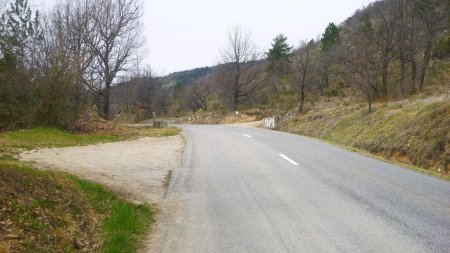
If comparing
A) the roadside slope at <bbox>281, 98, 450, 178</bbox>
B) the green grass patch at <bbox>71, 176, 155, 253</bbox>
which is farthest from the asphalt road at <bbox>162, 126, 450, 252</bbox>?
the roadside slope at <bbox>281, 98, 450, 178</bbox>

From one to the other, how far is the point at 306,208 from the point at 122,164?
671 centimetres

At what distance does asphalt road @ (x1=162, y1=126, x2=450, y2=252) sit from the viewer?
5746mm

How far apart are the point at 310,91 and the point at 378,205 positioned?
52268 millimetres

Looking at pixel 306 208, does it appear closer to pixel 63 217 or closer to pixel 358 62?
pixel 63 217

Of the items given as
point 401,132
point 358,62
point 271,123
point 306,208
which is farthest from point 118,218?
point 271,123

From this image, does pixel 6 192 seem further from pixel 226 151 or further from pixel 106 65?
pixel 106 65

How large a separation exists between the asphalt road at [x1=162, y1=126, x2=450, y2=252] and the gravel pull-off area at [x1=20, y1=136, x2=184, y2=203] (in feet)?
2.04

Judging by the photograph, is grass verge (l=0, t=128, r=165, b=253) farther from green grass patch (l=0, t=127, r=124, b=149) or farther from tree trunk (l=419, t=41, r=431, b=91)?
tree trunk (l=419, t=41, r=431, b=91)

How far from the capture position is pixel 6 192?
5.96 meters

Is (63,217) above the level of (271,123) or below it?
below

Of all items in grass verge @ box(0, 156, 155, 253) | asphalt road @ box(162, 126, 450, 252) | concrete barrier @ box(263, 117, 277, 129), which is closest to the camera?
grass verge @ box(0, 156, 155, 253)

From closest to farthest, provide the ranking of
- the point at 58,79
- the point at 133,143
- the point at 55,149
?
1. the point at 55,149
2. the point at 133,143
3. the point at 58,79

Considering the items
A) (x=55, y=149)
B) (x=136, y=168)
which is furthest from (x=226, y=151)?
(x=55, y=149)

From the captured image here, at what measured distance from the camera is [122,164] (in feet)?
41.2
